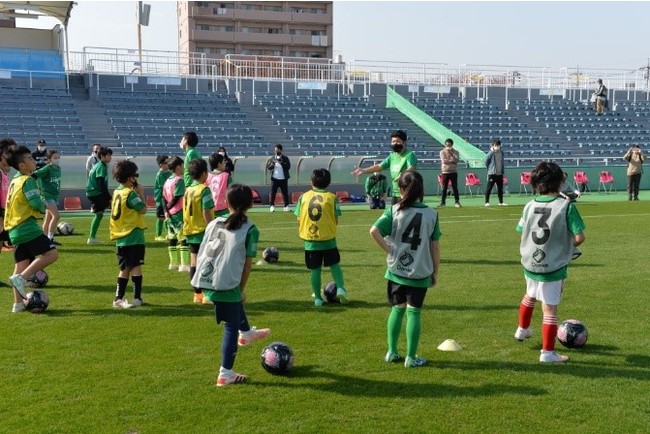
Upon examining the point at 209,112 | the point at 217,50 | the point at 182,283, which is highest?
the point at 217,50

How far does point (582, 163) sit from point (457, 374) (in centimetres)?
3024

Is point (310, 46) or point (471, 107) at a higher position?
point (310, 46)

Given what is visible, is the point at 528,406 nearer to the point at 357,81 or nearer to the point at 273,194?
the point at 273,194

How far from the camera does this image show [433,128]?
115ft

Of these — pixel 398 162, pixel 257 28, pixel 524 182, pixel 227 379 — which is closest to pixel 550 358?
pixel 227 379

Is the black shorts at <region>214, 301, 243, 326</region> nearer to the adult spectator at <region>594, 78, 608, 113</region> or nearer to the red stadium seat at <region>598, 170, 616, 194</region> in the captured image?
the red stadium seat at <region>598, 170, 616, 194</region>

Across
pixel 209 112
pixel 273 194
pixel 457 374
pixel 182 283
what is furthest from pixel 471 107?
pixel 457 374

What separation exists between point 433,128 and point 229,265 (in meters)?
30.2

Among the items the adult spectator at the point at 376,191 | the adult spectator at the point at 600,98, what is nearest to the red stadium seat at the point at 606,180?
the adult spectator at the point at 600,98

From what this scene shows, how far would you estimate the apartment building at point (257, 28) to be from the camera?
82.4 meters

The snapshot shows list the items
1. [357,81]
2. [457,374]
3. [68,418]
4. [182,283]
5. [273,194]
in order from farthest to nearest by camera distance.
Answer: [357,81] → [273,194] → [182,283] → [457,374] → [68,418]

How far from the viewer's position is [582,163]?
34000 mm

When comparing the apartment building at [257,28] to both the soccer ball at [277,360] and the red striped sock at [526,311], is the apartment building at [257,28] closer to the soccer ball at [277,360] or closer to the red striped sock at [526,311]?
the red striped sock at [526,311]

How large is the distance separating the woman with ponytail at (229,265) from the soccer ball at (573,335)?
123 inches
